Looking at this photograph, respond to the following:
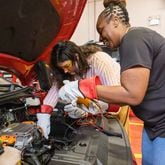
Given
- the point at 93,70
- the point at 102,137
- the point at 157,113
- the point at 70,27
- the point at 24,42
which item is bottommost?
the point at 102,137

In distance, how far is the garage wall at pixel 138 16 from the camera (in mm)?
5398

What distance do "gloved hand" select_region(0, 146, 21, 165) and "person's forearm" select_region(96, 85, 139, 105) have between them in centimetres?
42

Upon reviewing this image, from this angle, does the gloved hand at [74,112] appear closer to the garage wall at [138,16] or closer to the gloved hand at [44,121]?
the gloved hand at [44,121]

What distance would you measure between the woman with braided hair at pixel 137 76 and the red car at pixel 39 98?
0.18 meters

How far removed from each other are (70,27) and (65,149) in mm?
889

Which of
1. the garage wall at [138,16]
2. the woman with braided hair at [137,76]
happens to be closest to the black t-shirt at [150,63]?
the woman with braided hair at [137,76]

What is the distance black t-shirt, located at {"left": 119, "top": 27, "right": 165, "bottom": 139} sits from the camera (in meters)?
1.10

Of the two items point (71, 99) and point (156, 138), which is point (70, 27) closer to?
point (71, 99)

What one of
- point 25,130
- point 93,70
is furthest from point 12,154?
point 93,70

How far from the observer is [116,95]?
3.69 feet

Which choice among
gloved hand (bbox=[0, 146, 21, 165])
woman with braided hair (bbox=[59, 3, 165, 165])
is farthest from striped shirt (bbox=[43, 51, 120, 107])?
gloved hand (bbox=[0, 146, 21, 165])

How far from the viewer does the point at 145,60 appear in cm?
110

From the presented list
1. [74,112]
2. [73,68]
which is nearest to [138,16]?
[73,68]

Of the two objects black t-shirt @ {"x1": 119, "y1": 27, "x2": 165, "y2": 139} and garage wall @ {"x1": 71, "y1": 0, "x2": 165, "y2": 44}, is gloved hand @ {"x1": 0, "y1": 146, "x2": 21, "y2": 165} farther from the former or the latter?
garage wall @ {"x1": 71, "y1": 0, "x2": 165, "y2": 44}
